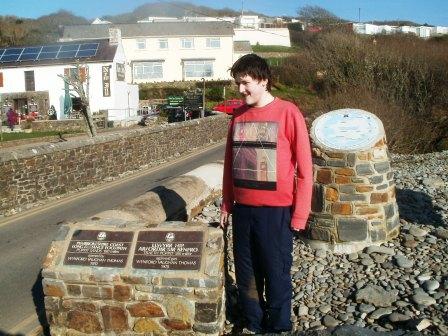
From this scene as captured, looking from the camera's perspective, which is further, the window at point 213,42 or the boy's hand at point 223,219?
the window at point 213,42

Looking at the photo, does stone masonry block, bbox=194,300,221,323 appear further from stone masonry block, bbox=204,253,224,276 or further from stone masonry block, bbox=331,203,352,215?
stone masonry block, bbox=331,203,352,215

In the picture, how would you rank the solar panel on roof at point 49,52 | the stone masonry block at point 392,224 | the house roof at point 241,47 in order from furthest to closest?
1. the house roof at point 241,47
2. the solar panel on roof at point 49,52
3. the stone masonry block at point 392,224

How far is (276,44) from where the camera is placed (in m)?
86.8

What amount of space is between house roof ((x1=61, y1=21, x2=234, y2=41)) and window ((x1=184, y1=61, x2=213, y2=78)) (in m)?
3.49

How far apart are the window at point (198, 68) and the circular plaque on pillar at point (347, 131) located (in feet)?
176

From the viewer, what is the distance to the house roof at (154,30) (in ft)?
198

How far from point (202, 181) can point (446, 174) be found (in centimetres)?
690

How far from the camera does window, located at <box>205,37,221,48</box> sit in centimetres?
6028

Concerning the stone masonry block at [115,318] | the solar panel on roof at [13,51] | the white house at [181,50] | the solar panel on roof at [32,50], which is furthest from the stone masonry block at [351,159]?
the white house at [181,50]

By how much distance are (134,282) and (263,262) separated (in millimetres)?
1082

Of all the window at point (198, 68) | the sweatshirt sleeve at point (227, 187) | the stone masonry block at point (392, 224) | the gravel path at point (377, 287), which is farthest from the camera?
the window at point (198, 68)

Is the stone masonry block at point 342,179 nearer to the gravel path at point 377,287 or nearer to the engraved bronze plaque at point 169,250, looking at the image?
the gravel path at point 377,287

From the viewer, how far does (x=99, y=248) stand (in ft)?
14.4

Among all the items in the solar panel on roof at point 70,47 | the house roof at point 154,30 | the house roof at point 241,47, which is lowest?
the solar panel on roof at point 70,47
